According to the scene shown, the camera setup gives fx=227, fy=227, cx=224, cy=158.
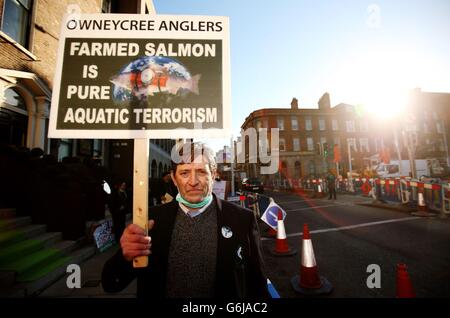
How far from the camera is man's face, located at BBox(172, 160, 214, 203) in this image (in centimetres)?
173

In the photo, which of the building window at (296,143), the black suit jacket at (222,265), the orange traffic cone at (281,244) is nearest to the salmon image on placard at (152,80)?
the black suit jacket at (222,265)

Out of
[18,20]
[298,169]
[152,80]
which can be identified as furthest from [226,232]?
[298,169]

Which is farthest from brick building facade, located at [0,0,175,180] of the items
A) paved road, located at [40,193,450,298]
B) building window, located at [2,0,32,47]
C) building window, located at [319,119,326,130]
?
building window, located at [319,119,326,130]

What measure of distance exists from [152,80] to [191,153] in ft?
2.05

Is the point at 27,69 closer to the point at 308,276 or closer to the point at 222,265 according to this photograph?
the point at 222,265

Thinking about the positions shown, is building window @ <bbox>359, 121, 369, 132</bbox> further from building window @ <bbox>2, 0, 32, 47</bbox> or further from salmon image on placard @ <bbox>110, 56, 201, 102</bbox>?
salmon image on placard @ <bbox>110, 56, 201, 102</bbox>

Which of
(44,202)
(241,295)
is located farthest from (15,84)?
(241,295)

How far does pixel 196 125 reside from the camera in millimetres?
1669

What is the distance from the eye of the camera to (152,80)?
1718mm

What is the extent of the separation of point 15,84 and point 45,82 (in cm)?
121

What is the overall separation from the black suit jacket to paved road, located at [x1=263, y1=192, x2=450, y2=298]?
221 cm

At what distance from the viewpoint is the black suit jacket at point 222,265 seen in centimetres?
154

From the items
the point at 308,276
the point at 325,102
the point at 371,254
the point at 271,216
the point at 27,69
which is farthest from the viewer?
the point at 325,102
